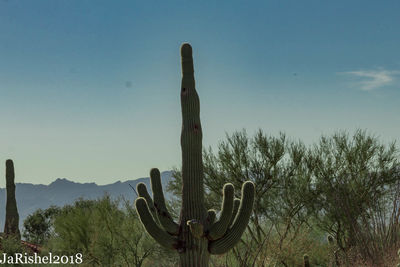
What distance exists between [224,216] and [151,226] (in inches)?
55.8

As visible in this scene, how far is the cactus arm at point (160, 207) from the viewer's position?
9.97 m

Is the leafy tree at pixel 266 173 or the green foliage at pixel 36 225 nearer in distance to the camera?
the leafy tree at pixel 266 173

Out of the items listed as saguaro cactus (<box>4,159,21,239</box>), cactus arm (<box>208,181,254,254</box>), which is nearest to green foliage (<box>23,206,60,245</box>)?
saguaro cactus (<box>4,159,21,239</box>)

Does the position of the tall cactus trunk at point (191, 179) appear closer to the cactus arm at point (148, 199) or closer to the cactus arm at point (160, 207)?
the cactus arm at point (160, 207)

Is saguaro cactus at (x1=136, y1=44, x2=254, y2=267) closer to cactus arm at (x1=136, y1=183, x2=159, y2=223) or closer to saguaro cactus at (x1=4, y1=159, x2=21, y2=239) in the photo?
cactus arm at (x1=136, y1=183, x2=159, y2=223)

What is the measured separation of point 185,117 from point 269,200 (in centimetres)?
1466

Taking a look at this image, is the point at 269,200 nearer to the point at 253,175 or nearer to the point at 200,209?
the point at 253,175

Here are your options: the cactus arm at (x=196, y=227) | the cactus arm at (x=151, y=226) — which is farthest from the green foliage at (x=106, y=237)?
the cactus arm at (x=196, y=227)

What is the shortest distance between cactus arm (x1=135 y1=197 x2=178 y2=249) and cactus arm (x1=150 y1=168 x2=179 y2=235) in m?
0.18

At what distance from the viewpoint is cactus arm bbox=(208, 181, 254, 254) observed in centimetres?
959

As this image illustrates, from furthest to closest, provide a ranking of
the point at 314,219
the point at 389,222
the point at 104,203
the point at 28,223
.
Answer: the point at 28,223 < the point at 314,219 < the point at 104,203 < the point at 389,222

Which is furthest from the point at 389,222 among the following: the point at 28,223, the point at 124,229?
the point at 28,223

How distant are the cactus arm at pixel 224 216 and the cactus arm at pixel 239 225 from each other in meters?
0.18

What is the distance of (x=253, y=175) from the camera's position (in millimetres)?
23547
